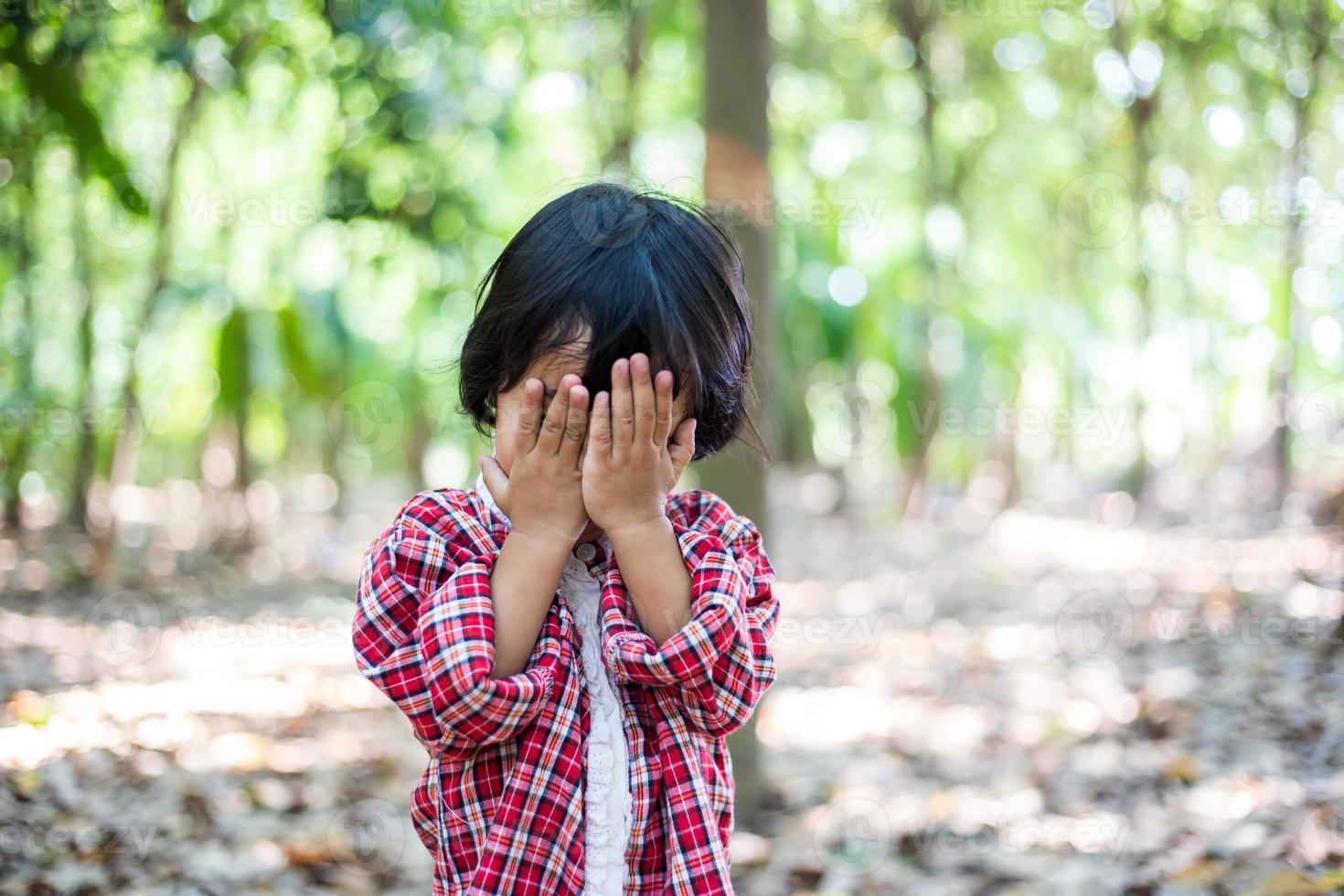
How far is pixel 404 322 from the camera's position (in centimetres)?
1379

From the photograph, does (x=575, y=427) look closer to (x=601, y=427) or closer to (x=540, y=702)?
(x=601, y=427)

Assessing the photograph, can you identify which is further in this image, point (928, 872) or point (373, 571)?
point (928, 872)

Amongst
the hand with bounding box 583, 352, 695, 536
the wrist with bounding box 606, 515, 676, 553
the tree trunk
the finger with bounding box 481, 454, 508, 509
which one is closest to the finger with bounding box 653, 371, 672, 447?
the hand with bounding box 583, 352, 695, 536

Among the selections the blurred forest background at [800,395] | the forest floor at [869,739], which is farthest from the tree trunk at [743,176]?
the forest floor at [869,739]

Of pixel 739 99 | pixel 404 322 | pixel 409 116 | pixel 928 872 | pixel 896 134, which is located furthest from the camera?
pixel 896 134

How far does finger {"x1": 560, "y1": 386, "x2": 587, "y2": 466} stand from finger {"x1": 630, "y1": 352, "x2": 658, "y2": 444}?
0.22 ft

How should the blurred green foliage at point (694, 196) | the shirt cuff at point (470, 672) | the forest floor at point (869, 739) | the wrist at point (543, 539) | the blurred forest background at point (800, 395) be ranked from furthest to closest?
the blurred green foliage at point (694, 196)
the blurred forest background at point (800, 395)
the forest floor at point (869, 739)
the wrist at point (543, 539)
the shirt cuff at point (470, 672)

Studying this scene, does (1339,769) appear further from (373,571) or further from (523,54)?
(523,54)

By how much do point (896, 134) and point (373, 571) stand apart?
1500cm

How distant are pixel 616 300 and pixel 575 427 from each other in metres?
0.18

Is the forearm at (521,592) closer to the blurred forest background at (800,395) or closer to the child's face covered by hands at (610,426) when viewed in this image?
the child's face covered by hands at (610,426)

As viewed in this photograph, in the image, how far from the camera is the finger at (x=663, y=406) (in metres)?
1.37

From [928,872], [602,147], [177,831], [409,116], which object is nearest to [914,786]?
[928,872]

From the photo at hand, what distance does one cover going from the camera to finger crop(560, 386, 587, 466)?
4.45 feet
